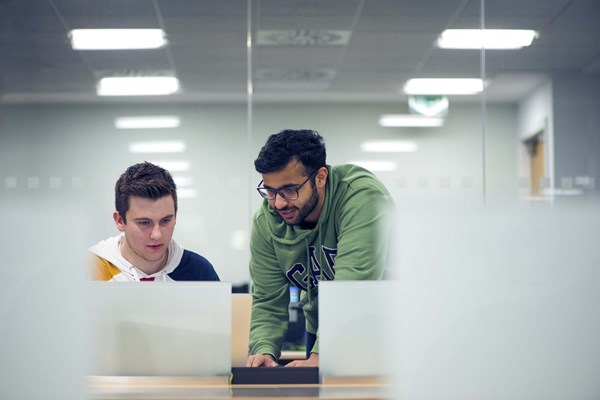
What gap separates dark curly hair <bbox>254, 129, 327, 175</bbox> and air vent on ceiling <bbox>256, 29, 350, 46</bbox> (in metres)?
1.71

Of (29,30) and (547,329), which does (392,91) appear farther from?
(547,329)

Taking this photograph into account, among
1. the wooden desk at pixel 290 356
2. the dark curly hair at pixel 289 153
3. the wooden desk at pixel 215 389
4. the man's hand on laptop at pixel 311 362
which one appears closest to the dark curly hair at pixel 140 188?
the dark curly hair at pixel 289 153

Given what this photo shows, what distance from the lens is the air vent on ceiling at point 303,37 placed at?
4.01m

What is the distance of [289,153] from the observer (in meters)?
2.29

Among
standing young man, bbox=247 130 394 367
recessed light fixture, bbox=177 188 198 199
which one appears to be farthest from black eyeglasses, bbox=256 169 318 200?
recessed light fixture, bbox=177 188 198 199

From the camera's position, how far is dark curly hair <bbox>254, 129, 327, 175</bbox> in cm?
226

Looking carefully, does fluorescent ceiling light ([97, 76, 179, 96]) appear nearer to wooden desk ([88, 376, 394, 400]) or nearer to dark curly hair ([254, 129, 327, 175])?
dark curly hair ([254, 129, 327, 175])

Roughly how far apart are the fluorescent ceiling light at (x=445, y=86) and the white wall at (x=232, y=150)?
0.31 feet

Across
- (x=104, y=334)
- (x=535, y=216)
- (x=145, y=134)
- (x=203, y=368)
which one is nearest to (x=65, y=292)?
(x=104, y=334)

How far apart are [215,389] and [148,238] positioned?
993 millimetres

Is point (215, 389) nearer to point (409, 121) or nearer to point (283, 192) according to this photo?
point (283, 192)

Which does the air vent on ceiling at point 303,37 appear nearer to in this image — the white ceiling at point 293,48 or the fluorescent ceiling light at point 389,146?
the white ceiling at point 293,48

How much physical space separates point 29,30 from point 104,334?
3.05m

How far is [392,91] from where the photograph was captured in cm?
411
